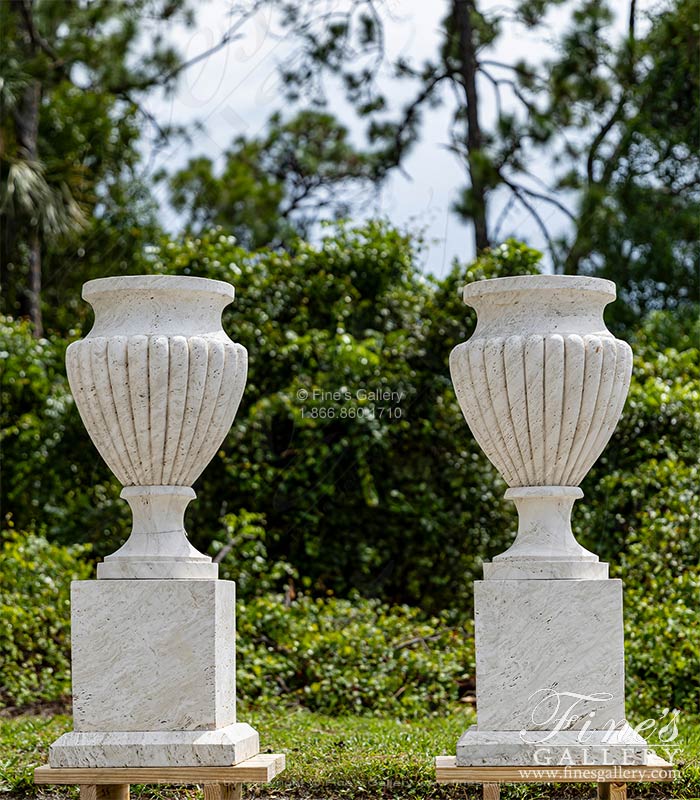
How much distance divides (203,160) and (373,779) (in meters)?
13.8

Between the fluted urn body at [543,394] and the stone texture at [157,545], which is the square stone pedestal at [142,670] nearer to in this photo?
the stone texture at [157,545]

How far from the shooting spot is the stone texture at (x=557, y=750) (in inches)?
131

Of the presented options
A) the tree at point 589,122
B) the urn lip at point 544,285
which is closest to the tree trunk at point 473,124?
the tree at point 589,122

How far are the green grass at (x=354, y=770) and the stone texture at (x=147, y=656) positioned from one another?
3.06ft

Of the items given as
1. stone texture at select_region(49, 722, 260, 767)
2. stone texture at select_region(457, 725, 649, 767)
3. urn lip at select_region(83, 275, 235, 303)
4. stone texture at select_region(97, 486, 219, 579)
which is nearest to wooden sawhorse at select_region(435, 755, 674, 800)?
stone texture at select_region(457, 725, 649, 767)

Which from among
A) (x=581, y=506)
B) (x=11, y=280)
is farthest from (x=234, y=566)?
(x=11, y=280)

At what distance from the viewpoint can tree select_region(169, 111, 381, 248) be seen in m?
16.0

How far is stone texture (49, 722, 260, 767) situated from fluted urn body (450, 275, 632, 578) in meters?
1.02

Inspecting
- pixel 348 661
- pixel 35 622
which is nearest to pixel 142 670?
pixel 348 661

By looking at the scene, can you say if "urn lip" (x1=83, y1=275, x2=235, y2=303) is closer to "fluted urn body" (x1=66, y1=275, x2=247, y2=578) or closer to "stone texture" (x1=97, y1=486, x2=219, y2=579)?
"fluted urn body" (x1=66, y1=275, x2=247, y2=578)

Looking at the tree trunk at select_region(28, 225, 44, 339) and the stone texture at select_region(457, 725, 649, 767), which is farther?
the tree trunk at select_region(28, 225, 44, 339)

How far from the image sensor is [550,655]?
3420 millimetres

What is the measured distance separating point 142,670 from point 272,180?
14.0 m

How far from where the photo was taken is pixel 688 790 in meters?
4.04
